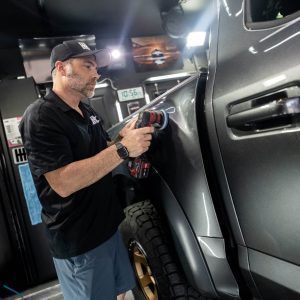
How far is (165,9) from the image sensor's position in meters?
5.82

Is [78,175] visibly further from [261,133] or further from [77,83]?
[261,133]

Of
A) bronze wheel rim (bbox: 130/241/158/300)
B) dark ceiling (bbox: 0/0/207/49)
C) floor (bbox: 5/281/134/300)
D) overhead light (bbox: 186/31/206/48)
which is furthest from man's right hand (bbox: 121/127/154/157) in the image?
overhead light (bbox: 186/31/206/48)

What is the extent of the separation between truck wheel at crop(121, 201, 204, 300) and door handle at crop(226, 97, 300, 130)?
2.57 feet

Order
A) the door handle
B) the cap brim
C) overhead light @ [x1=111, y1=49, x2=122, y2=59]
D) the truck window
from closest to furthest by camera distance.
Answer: the door handle < the truck window < the cap brim < overhead light @ [x1=111, y1=49, x2=122, y2=59]

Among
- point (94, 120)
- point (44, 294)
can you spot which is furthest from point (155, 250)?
point (44, 294)

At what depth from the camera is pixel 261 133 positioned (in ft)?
3.24

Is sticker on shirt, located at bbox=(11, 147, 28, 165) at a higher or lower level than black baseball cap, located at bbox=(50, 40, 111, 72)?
lower

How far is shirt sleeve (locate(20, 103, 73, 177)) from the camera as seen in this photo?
1479 millimetres

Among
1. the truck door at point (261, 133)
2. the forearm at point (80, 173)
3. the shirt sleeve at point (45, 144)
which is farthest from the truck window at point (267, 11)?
the shirt sleeve at point (45, 144)

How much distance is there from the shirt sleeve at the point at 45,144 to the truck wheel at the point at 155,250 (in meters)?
0.52

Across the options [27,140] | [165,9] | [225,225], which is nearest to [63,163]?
[27,140]

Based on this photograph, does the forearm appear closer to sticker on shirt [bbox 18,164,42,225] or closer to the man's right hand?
the man's right hand

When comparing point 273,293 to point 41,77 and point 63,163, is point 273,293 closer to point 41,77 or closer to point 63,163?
point 63,163

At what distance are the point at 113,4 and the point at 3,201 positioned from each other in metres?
3.70
